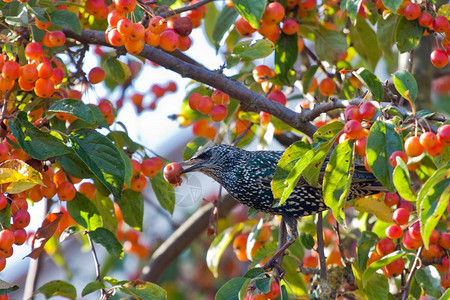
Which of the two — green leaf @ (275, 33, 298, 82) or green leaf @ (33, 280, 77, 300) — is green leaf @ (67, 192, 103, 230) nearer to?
green leaf @ (33, 280, 77, 300)

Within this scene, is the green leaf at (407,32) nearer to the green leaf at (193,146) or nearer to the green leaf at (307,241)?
the green leaf at (307,241)

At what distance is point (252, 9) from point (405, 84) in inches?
36.3

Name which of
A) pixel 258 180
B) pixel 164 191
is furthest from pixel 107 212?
pixel 258 180

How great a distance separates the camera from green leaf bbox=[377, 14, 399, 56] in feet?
13.4

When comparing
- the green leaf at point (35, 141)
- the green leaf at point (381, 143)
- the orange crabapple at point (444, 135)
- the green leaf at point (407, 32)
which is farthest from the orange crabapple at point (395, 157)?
the green leaf at point (35, 141)

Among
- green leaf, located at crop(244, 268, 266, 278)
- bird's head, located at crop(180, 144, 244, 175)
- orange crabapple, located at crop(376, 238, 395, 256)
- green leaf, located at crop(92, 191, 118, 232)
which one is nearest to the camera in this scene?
green leaf, located at crop(244, 268, 266, 278)

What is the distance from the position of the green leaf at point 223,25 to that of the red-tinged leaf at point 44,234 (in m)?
1.49

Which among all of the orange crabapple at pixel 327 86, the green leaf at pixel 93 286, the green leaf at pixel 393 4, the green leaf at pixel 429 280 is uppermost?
the green leaf at pixel 393 4

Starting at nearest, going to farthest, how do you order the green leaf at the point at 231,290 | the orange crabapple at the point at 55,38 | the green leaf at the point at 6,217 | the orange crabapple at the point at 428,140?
the orange crabapple at the point at 428,140
the green leaf at the point at 6,217
the green leaf at the point at 231,290
the orange crabapple at the point at 55,38

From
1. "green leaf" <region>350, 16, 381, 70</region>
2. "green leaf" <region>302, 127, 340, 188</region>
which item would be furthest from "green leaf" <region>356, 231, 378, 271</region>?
"green leaf" <region>350, 16, 381, 70</region>

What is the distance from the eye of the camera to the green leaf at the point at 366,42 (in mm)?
4723

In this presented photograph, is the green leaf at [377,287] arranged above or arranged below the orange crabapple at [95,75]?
below

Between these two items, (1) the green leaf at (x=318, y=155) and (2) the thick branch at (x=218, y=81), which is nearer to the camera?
(1) the green leaf at (x=318, y=155)

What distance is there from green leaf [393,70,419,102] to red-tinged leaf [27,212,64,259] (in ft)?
5.52
